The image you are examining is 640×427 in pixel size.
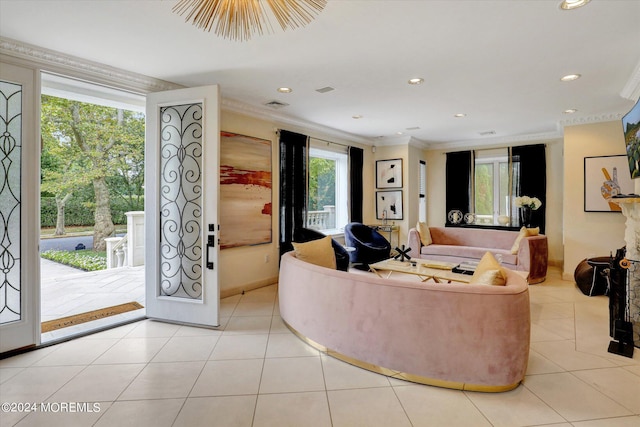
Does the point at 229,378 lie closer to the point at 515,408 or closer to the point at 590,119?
the point at 515,408

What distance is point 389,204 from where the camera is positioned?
6836mm

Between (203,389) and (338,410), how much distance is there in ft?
3.06

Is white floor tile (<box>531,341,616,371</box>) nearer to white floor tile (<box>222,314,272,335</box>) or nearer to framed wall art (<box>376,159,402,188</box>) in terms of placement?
white floor tile (<box>222,314,272,335</box>)

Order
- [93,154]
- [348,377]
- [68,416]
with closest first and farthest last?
[68,416] → [348,377] → [93,154]

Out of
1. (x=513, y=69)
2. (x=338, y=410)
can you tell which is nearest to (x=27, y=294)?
(x=338, y=410)

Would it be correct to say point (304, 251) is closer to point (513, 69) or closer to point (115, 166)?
point (513, 69)

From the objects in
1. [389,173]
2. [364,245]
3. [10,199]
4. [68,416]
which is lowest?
[68,416]

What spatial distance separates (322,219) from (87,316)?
3.94 m

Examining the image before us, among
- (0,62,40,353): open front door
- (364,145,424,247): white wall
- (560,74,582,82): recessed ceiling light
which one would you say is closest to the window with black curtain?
(364,145,424,247): white wall

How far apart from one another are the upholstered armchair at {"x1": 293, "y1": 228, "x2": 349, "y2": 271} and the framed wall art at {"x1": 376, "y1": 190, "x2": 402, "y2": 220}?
2.48 metres

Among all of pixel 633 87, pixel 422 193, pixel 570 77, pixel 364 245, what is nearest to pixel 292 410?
pixel 364 245

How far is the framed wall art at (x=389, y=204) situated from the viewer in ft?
22.0

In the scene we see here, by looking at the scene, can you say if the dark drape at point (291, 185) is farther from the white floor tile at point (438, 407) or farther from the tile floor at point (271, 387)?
the white floor tile at point (438, 407)

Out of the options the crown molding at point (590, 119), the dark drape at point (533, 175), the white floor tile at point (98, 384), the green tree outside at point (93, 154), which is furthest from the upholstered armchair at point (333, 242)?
the green tree outside at point (93, 154)
